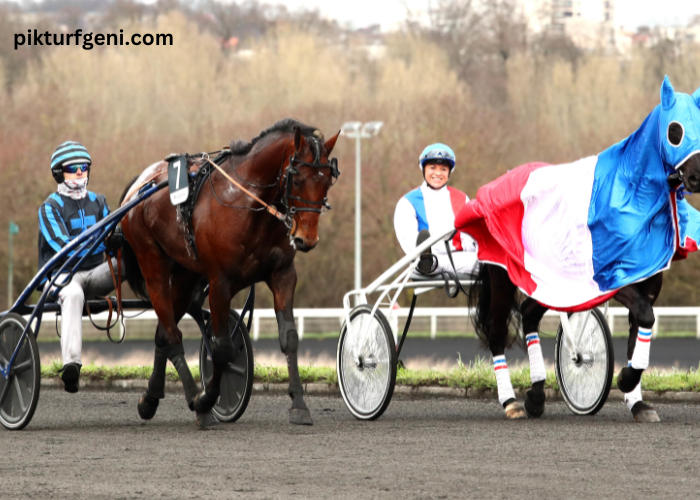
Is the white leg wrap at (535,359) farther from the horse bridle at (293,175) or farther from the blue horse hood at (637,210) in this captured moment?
the horse bridle at (293,175)

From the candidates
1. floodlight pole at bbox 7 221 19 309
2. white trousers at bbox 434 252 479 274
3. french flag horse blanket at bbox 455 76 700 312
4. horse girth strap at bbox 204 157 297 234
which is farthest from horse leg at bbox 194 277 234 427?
floodlight pole at bbox 7 221 19 309

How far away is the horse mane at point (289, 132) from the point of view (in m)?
7.00

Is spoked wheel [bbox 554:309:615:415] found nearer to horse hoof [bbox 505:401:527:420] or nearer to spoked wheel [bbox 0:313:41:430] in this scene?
horse hoof [bbox 505:401:527:420]

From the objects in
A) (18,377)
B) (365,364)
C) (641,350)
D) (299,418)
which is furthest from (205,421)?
(641,350)

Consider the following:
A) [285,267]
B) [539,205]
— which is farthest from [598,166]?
[285,267]

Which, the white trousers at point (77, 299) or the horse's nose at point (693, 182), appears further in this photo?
the white trousers at point (77, 299)

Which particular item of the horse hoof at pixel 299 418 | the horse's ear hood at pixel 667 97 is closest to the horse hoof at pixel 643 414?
the horse's ear hood at pixel 667 97

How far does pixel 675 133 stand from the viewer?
6688 millimetres

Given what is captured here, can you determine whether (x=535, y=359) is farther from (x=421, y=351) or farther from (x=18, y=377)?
(x=421, y=351)

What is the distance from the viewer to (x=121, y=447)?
6.59m

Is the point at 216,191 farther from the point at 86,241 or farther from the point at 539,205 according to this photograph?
the point at 539,205

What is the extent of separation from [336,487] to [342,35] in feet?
132

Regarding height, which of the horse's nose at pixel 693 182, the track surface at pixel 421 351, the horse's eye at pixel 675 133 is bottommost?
the track surface at pixel 421 351

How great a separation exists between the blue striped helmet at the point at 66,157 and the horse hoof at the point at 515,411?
3472 mm
